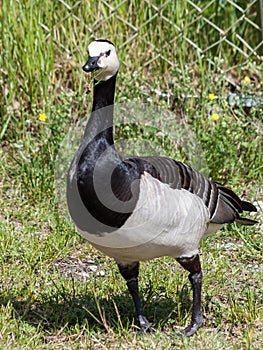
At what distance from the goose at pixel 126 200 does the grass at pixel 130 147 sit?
20 centimetres

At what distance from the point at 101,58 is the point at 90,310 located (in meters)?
1.31

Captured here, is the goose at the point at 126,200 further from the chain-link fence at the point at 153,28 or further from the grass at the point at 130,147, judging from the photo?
the chain-link fence at the point at 153,28

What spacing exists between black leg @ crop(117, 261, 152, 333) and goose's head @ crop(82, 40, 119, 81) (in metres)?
0.94

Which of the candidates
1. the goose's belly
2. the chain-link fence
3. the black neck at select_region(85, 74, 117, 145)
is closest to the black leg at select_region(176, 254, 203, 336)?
the goose's belly

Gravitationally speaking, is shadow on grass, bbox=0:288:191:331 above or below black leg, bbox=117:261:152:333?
below

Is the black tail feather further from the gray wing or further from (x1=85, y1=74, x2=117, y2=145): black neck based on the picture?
(x1=85, y1=74, x2=117, y2=145): black neck

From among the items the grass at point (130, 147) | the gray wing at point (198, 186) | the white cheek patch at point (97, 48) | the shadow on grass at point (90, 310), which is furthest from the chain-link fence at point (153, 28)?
the white cheek patch at point (97, 48)

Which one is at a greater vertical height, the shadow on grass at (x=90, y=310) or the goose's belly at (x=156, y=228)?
the goose's belly at (x=156, y=228)

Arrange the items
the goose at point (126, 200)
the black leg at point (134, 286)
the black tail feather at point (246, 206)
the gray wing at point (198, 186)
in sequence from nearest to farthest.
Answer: the goose at point (126, 200)
the gray wing at point (198, 186)
the black leg at point (134, 286)
the black tail feather at point (246, 206)

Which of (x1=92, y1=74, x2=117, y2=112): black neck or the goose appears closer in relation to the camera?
the goose

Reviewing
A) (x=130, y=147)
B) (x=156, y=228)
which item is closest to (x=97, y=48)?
(x=156, y=228)

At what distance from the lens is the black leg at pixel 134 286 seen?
3.79 metres

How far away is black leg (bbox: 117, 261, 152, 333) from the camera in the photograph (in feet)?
12.5

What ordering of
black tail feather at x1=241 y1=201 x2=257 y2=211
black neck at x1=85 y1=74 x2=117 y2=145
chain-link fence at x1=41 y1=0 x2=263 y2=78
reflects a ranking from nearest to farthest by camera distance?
black neck at x1=85 y1=74 x2=117 y2=145, black tail feather at x1=241 y1=201 x2=257 y2=211, chain-link fence at x1=41 y1=0 x2=263 y2=78
